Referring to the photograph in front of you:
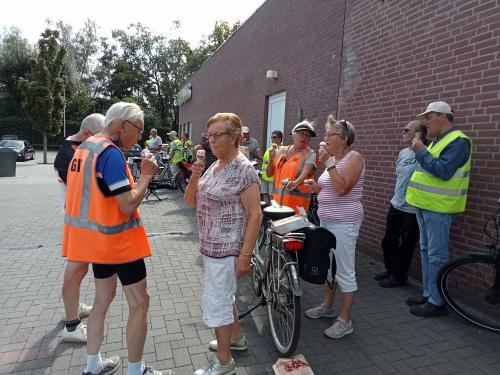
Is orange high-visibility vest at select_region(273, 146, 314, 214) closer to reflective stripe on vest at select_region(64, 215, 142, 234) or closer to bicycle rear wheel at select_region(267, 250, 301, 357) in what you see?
bicycle rear wheel at select_region(267, 250, 301, 357)

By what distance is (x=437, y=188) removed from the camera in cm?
357

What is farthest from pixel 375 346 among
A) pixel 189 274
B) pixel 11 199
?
pixel 11 199

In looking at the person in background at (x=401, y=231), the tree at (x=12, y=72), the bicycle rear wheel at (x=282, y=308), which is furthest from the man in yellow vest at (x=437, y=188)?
the tree at (x=12, y=72)

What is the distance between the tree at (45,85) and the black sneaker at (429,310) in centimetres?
2275

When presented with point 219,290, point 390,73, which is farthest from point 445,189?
point 219,290

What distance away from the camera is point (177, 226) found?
729cm

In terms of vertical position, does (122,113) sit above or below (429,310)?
above

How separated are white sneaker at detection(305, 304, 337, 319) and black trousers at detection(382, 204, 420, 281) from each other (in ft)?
4.26

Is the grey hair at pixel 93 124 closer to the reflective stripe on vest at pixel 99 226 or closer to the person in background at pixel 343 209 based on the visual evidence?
the reflective stripe on vest at pixel 99 226

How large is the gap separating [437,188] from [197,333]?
8.56 feet

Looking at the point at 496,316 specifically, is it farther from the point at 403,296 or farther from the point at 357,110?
the point at 357,110

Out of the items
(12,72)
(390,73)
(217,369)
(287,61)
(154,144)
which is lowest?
(217,369)

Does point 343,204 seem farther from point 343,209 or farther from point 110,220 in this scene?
point 110,220

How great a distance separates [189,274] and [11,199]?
295 inches
